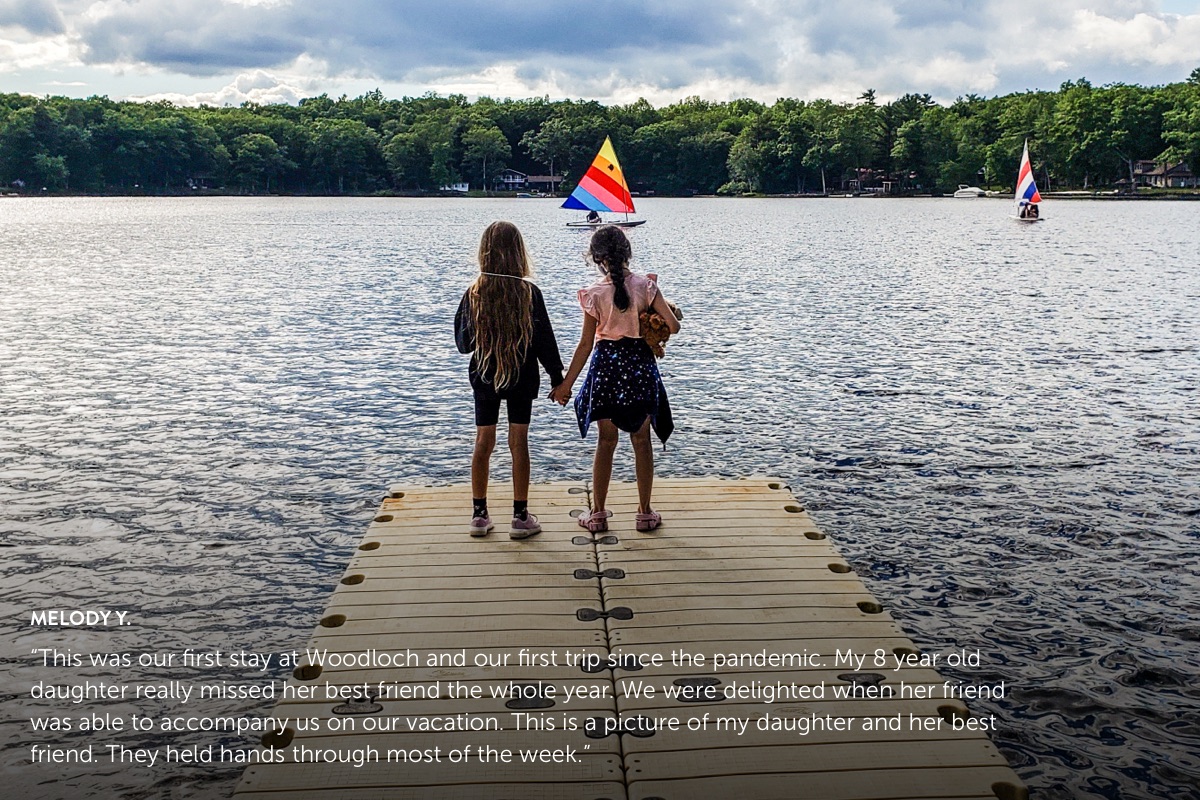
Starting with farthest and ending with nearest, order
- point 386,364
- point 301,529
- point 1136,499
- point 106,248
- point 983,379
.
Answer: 1. point 106,248
2. point 386,364
3. point 983,379
4. point 1136,499
5. point 301,529

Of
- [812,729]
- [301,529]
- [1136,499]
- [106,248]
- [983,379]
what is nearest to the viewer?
[812,729]

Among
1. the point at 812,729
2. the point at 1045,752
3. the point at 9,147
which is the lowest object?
the point at 1045,752

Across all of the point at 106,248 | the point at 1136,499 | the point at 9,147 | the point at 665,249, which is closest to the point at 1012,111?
the point at 665,249

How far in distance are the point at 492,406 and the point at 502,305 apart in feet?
2.01

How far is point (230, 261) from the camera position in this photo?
3659cm

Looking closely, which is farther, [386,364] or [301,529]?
[386,364]

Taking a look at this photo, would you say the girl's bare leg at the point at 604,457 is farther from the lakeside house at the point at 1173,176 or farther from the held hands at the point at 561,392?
the lakeside house at the point at 1173,176

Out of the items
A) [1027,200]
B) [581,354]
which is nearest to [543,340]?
[581,354]

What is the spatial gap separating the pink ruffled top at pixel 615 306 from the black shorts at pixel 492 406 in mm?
645

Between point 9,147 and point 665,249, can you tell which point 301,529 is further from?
point 9,147

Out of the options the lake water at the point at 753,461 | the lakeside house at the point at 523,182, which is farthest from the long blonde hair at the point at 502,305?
the lakeside house at the point at 523,182

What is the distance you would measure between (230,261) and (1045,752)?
1406 inches

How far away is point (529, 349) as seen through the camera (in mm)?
6145

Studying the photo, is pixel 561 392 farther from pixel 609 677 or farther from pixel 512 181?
pixel 512 181
